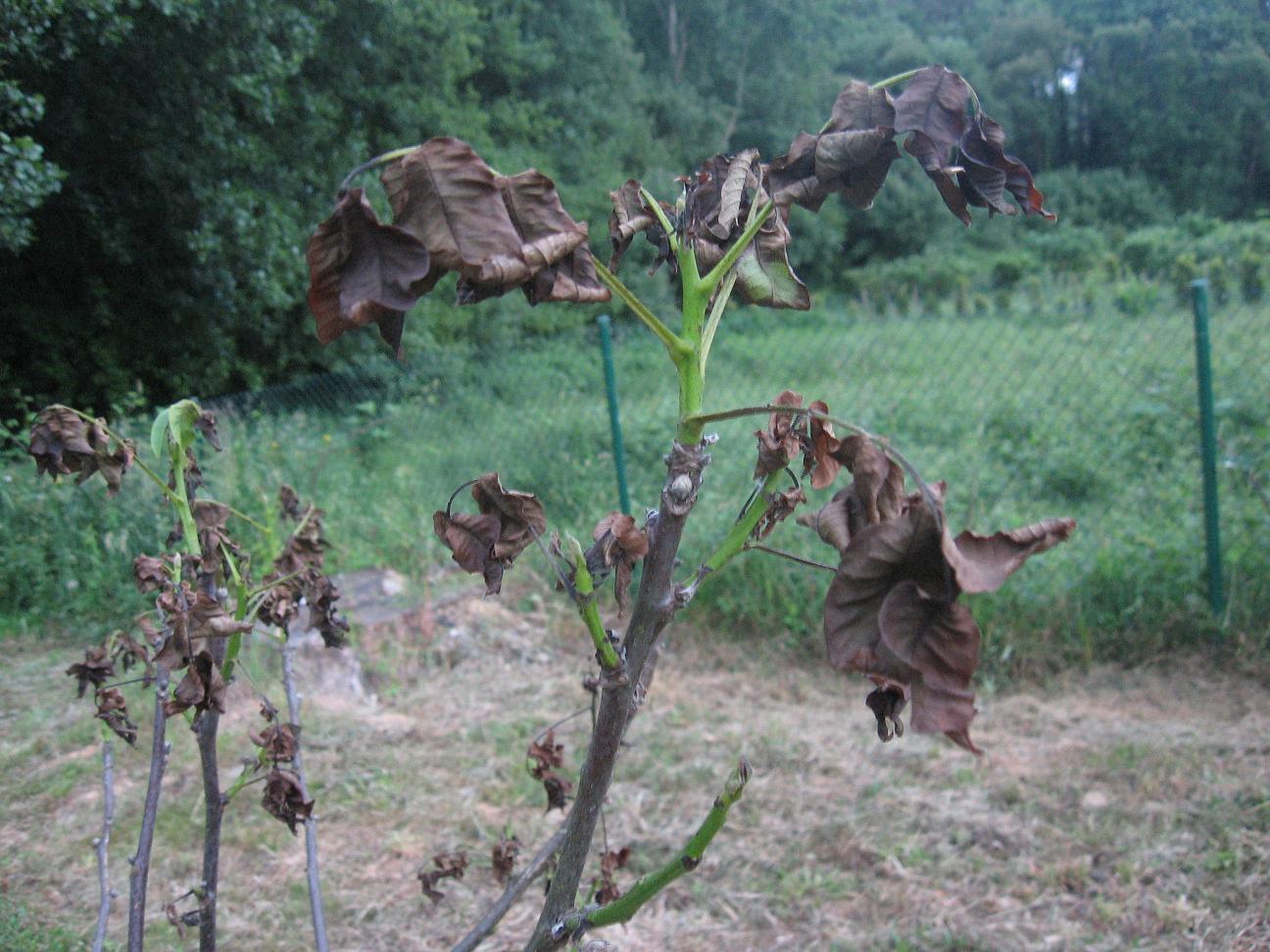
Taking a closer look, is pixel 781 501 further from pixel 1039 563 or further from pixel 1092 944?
pixel 1039 563

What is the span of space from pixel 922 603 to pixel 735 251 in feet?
1.13

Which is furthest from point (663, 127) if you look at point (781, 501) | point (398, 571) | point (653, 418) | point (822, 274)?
point (781, 501)

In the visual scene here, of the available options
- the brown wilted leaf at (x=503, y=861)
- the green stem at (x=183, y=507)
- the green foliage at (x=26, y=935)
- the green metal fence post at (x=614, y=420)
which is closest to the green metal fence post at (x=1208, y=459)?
the green metal fence post at (x=614, y=420)

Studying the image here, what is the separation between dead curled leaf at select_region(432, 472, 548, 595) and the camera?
0.95 m

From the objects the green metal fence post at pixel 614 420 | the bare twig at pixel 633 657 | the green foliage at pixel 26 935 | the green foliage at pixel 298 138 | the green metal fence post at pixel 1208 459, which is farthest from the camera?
the green foliage at pixel 298 138

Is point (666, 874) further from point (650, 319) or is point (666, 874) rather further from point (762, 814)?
point (762, 814)

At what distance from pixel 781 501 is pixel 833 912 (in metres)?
2.02

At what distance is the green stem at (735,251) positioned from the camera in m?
0.84

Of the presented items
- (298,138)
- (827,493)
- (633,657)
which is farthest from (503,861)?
(298,138)

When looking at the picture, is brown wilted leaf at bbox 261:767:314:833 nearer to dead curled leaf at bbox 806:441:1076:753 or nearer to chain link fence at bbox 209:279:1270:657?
dead curled leaf at bbox 806:441:1076:753

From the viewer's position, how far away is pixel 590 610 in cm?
89

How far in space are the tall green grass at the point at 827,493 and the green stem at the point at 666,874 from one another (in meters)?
3.28

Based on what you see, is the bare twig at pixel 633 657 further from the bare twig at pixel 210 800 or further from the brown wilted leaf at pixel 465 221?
the bare twig at pixel 210 800

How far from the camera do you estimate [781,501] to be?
93cm
